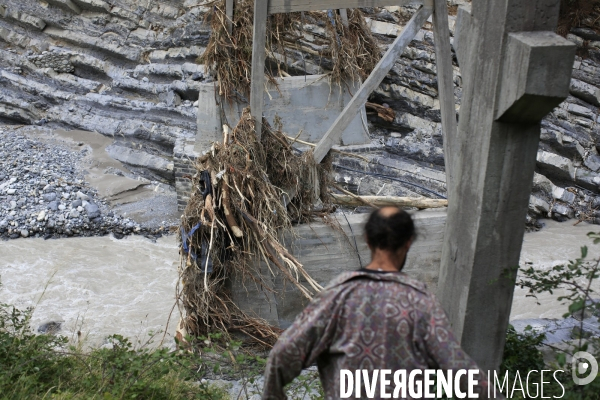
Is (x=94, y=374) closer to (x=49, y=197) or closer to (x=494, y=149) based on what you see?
(x=494, y=149)

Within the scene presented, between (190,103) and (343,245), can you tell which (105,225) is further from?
(343,245)

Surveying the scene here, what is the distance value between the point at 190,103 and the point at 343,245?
7.90 metres

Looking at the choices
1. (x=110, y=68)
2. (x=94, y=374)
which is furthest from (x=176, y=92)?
(x=94, y=374)

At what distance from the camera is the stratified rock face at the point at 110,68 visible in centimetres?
1269

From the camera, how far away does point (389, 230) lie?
2.06 meters

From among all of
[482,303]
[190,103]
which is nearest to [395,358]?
[482,303]

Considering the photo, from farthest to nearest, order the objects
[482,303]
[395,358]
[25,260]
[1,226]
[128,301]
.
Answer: [1,226], [25,260], [128,301], [482,303], [395,358]

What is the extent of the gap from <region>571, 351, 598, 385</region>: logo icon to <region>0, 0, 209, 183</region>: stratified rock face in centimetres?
995

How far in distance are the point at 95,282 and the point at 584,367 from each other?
6962mm

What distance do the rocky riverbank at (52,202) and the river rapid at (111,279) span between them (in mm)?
227

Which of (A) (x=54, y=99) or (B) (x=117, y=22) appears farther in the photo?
(B) (x=117, y=22)

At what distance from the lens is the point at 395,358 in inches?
78.3

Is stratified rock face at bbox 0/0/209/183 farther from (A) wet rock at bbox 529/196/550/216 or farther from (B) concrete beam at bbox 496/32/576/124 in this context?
(B) concrete beam at bbox 496/32/576/124

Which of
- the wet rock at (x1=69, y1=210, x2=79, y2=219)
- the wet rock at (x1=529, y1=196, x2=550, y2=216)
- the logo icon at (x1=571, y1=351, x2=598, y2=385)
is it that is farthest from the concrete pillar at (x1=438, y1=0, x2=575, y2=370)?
the wet rock at (x1=69, y1=210, x2=79, y2=219)
